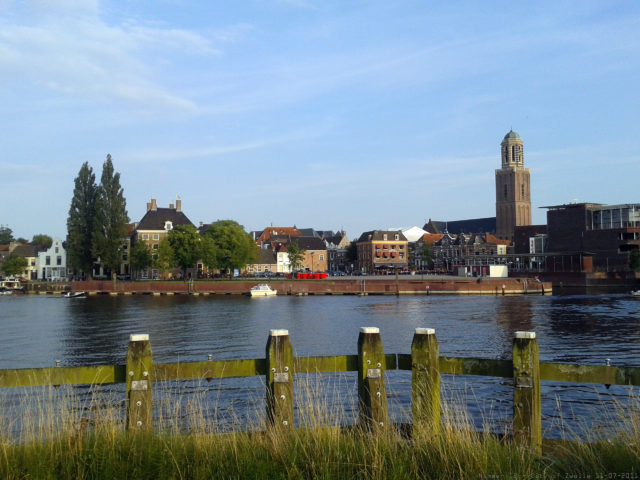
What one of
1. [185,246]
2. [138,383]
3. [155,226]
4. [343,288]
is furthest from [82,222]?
[138,383]

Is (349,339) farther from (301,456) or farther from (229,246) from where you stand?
(229,246)

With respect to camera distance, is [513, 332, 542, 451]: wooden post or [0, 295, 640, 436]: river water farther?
[0, 295, 640, 436]: river water

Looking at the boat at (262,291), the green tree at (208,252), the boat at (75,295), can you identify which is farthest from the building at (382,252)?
the boat at (75,295)

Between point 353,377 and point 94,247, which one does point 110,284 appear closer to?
point 94,247

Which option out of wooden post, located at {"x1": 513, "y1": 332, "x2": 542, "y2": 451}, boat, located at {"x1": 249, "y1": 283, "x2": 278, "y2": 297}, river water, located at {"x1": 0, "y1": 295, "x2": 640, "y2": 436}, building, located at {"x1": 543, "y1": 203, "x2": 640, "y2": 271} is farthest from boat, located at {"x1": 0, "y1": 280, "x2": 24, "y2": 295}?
wooden post, located at {"x1": 513, "y1": 332, "x2": 542, "y2": 451}

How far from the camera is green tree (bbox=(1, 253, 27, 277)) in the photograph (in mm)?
140125

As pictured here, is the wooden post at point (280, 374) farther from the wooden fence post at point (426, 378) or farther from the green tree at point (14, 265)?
the green tree at point (14, 265)

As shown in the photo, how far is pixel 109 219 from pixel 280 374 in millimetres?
108966

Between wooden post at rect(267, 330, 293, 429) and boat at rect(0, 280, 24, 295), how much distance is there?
12241 cm

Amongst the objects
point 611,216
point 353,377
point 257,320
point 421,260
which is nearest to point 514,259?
point 421,260

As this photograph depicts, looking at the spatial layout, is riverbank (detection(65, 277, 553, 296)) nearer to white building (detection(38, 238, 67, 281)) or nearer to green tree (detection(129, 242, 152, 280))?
green tree (detection(129, 242, 152, 280))

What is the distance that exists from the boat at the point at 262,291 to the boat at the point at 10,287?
49.6 m

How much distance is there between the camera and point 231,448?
23.9 ft

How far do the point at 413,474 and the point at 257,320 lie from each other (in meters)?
50.3
